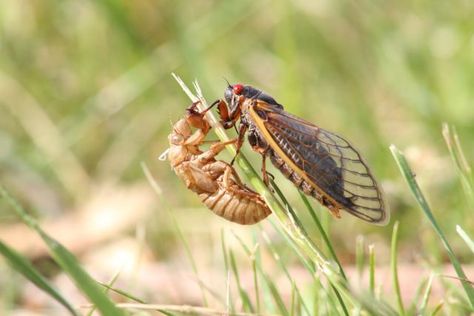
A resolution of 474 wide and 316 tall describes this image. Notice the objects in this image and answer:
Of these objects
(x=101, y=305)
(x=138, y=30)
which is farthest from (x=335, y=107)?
(x=101, y=305)

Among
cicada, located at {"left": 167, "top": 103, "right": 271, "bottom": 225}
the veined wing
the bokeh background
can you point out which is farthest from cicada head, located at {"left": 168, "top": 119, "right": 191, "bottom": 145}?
the bokeh background

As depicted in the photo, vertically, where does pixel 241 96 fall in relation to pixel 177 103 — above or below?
below

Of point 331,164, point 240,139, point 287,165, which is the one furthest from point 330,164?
point 240,139

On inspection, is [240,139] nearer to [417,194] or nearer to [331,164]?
[331,164]

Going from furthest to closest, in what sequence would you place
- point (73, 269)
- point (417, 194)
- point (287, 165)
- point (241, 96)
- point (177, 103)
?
point (177, 103)
point (241, 96)
point (287, 165)
point (417, 194)
point (73, 269)

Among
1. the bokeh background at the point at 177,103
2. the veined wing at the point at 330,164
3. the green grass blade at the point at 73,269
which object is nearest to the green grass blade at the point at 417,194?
the veined wing at the point at 330,164

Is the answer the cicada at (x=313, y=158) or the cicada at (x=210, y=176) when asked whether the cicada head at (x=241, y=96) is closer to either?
the cicada at (x=313, y=158)

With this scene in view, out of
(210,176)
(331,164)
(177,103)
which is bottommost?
(331,164)

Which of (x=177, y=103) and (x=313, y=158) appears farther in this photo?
(x=177, y=103)
